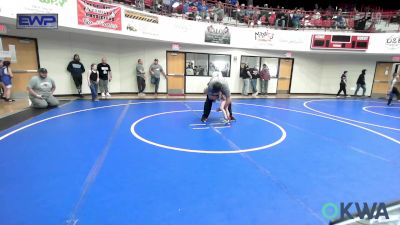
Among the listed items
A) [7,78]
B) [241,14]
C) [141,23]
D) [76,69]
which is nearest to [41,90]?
[7,78]

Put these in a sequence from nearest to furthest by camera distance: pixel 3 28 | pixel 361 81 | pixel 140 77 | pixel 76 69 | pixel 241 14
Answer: pixel 3 28 → pixel 76 69 → pixel 140 77 → pixel 241 14 → pixel 361 81

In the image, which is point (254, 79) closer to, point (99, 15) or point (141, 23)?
point (141, 23)

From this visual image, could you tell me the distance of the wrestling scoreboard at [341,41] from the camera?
14602 millimetres

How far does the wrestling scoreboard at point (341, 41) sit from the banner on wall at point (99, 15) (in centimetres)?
1131

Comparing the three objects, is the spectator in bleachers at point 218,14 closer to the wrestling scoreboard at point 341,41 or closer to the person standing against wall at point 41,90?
the wrestling scoreboard at point 341,41

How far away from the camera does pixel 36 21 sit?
25.8ft

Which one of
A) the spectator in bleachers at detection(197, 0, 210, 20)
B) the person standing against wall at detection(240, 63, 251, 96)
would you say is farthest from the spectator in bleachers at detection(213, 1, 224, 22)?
the person standing against wall at detection(240, 63, 251, 96)

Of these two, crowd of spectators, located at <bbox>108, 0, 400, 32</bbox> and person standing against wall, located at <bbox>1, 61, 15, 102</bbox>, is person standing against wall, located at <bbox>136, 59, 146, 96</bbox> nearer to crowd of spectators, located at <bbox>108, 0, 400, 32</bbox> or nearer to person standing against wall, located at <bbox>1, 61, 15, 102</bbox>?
crowd of spectators, located at <bbox>108, 0, 400, 32</bbox>

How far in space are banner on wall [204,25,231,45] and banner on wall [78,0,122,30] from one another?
4.76m

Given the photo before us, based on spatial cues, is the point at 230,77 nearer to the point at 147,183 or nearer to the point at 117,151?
the point at 117,151

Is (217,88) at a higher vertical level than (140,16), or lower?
lower

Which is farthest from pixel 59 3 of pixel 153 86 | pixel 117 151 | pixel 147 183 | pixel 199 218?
pixel 199 218

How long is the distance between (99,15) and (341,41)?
1341cm

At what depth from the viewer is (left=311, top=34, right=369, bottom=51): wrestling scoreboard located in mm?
14602
